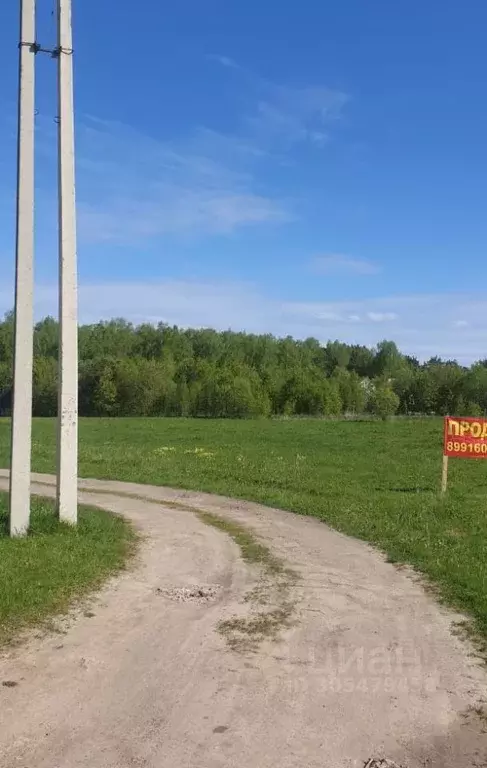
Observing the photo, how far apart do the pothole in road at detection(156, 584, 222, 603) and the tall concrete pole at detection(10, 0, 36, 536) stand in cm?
333

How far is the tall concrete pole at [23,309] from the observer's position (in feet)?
33.1

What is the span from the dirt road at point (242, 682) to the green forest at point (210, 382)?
68.7 metres

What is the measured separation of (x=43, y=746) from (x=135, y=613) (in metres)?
2.67

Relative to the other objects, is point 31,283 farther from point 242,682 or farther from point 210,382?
point 210,382

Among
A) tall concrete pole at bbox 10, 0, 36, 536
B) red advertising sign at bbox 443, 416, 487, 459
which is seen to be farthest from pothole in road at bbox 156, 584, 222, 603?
red advertising sign at bbox 443, 416, 487, 459

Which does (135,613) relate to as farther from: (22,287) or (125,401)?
(125,401)

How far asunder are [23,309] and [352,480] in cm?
1161

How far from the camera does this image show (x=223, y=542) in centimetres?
1061

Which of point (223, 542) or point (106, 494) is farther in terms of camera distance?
point (106, 494)

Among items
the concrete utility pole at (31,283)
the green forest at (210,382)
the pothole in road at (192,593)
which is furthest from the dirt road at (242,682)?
the green forest at (210,382)

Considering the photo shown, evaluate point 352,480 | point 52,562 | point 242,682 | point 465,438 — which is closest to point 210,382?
point 352,480

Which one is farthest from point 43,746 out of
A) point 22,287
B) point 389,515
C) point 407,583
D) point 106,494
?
point 106,494

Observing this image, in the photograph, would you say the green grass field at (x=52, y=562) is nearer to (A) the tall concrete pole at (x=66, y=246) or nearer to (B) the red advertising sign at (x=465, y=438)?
(A) the tall concrete pole at (x=66, y=246)

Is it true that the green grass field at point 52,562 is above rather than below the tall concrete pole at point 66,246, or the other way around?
below
